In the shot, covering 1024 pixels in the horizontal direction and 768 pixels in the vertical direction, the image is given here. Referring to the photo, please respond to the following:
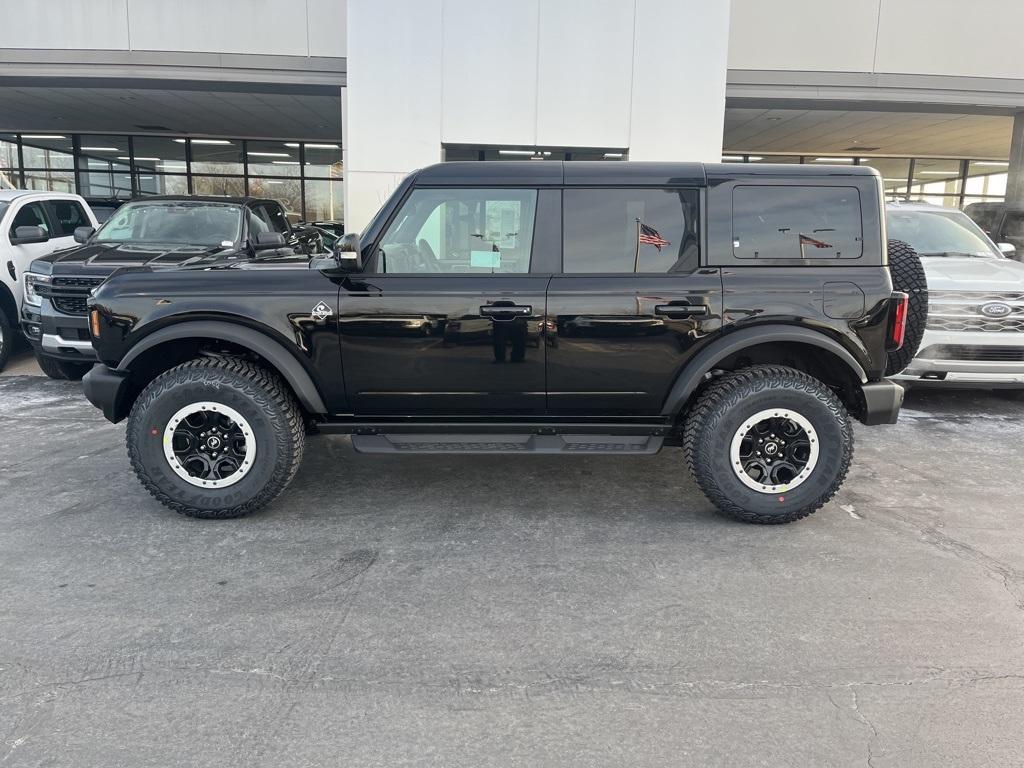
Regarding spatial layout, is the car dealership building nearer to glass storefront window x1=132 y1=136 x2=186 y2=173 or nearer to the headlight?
the headlight

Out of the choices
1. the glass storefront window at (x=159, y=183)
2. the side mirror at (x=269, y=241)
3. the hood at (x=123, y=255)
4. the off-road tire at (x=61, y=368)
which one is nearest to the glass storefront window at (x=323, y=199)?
the glass storefront window at (x=159, y=183)

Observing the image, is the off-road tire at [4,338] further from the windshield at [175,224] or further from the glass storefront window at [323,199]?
the glass storefront window at [323,199]

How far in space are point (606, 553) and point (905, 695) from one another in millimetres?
1547

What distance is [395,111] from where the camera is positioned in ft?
35.8

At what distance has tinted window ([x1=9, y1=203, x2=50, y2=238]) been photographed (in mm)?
8457

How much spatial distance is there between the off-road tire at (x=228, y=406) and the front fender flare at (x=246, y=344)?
151 millimetres

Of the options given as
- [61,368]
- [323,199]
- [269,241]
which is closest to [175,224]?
[269,241]

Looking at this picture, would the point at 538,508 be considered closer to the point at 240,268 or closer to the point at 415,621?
the point at 415,621

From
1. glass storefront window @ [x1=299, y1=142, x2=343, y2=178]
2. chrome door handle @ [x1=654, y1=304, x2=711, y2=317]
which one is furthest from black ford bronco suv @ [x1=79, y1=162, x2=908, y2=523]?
glass storefront window @ [x1=299, y1=142, x2=343, y2=178]

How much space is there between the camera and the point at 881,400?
14.1 feet

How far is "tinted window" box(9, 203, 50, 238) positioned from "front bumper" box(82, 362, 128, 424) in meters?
5.20

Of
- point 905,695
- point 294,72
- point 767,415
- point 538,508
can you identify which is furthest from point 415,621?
point 294,72

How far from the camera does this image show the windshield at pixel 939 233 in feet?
25.8

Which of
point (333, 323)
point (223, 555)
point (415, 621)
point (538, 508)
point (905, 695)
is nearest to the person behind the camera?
point (905, 695)
